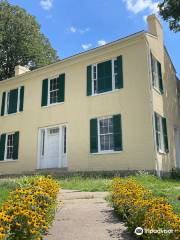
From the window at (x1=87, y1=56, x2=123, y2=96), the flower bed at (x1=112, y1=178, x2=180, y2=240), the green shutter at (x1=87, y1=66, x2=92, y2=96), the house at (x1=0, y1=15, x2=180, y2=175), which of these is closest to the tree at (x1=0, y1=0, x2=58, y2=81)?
the house at (x1=0, y1=15, x2=180, y2=175)

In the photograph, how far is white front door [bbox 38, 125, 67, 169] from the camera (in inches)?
639

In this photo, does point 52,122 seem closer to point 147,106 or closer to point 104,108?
point 104,108

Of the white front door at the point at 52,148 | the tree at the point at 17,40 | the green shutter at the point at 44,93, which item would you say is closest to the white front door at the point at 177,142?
the white front door at the point at 52,148

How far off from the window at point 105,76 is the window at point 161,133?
2537 mm

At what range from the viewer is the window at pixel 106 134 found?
571 inches

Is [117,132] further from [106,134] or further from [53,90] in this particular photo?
[53,90]

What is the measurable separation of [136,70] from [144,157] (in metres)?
4.17

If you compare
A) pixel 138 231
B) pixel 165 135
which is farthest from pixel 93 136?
pixel 138 231

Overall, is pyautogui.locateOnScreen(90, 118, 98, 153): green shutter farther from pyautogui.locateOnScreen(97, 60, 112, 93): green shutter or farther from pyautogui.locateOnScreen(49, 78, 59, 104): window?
pyautogui.locateOnScreen(49, 78, 59, 104): window

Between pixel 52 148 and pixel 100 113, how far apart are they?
3.59 metres

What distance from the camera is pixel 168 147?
15.5 m

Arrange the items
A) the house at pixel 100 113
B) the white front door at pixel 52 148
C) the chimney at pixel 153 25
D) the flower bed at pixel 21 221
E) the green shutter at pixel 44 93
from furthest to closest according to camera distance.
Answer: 1. the green shutter at pixel 44 93
2. the chimney at pixel 153 25
3. the white front door at pixel 52 148
4. the house at pixel 100 113
5. the flower bed at pixel 21 221

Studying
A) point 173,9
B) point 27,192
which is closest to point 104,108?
point 173,9

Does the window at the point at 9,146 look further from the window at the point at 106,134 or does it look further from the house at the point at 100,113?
the window at the point at 106,134
